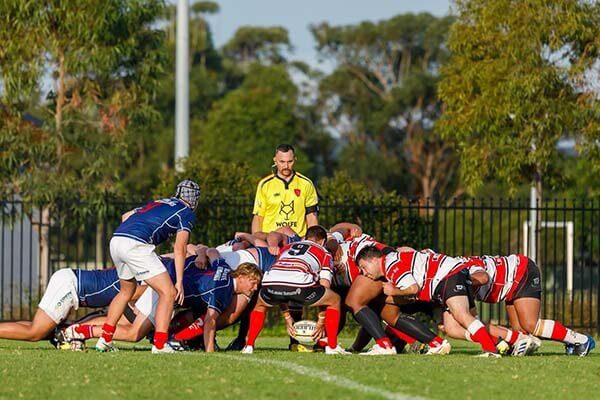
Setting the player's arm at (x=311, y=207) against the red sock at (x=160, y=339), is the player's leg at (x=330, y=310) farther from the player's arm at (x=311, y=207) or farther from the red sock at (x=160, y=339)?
the player's arm at (x=311, y=207)

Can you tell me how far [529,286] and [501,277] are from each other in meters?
0.33

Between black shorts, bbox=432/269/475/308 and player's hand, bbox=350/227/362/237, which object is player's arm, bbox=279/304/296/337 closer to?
player's hand, bbox=350/227/362/237

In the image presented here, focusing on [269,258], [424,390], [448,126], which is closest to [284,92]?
[448,126]

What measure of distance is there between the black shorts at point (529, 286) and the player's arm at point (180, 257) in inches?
143

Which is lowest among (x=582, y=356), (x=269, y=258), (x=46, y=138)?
(x=582, y=356)

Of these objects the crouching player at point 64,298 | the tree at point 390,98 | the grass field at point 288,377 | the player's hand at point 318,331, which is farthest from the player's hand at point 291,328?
the tree at point 390,98

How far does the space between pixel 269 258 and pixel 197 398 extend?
5.55 m

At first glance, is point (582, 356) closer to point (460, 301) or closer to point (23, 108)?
point (460, 301)

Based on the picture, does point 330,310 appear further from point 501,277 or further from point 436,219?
point 436,219

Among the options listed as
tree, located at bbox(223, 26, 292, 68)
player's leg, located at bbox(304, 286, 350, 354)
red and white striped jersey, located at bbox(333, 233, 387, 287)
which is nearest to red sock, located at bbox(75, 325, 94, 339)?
player's leg, located at bbox(304, 286, 350, 354)

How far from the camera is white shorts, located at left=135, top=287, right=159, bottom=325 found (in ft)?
48.9

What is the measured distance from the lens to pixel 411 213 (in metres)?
25.0

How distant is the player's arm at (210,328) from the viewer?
1473 cm

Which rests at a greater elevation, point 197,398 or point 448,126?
point 448,126
